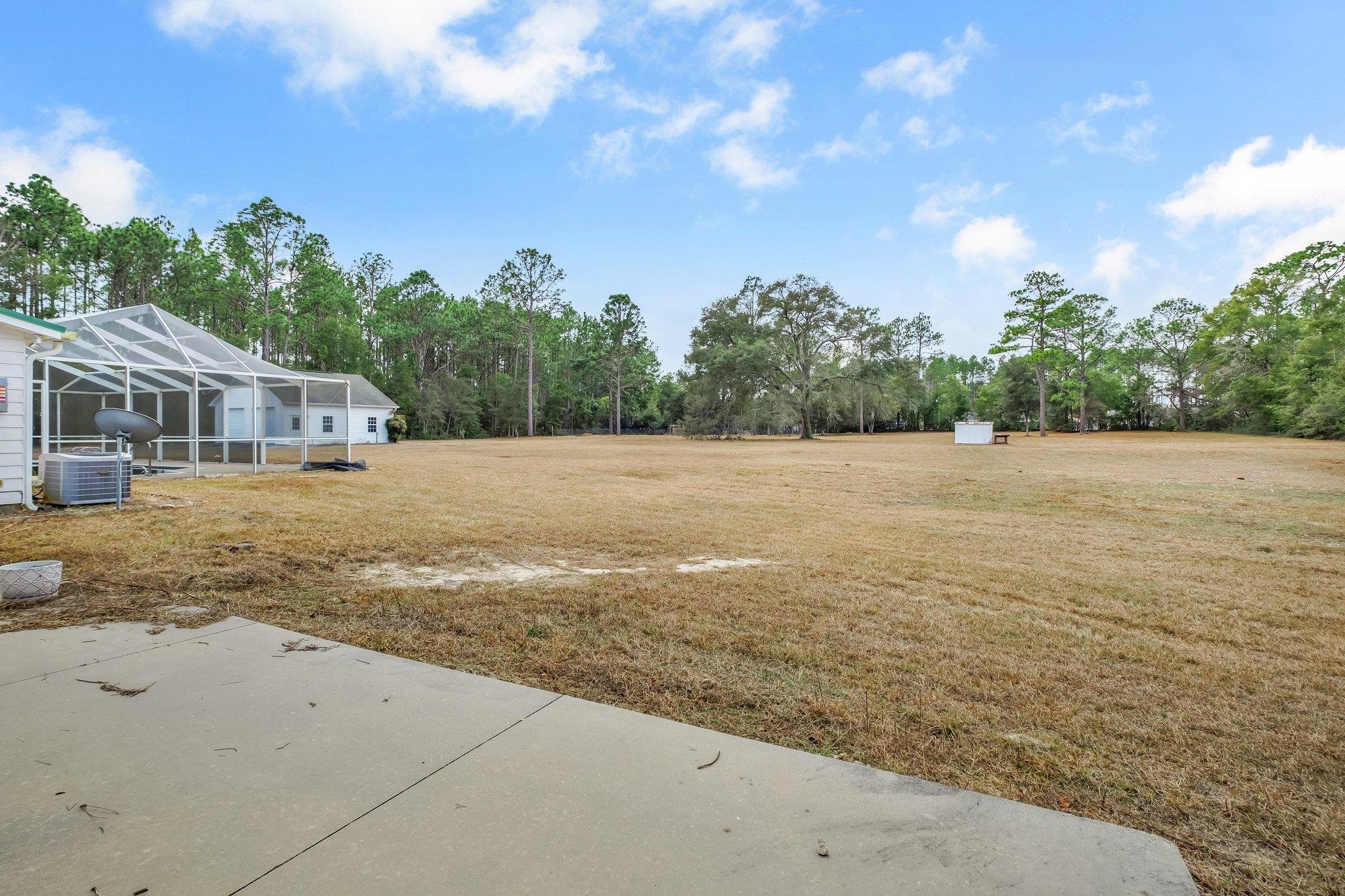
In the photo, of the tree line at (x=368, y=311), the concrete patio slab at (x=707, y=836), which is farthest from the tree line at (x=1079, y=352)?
the concrete patio slab at (x=707, y=836)

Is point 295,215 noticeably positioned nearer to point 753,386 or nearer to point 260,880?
point 753,386

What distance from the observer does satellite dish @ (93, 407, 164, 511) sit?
8000 mm

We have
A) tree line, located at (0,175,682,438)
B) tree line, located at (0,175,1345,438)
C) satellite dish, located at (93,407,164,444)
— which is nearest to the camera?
satellite dish, located at (93,407,164,444)

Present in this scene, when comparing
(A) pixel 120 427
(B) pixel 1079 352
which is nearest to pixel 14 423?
(A) pixel 120 427

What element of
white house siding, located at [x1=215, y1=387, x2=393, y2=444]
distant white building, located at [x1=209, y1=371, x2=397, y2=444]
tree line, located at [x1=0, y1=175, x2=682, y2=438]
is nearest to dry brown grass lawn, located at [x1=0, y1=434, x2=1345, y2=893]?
white house siding, located at [x1=215, y1=387, x2=393, y2=444]

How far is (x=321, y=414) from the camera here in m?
30.5

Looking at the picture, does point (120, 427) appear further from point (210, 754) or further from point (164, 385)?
point (164, 385)

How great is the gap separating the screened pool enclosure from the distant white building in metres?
0.22

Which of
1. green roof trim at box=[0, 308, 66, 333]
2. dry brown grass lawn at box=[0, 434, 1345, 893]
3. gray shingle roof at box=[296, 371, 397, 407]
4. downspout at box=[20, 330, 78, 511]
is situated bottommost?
dry brown grass lawn at box=[0, 434, 1345, 893]

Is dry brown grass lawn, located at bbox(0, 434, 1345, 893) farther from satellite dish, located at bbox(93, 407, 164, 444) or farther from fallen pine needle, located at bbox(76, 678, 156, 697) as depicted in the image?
satellite dish, located at bbox(93, 407, 164, 444)

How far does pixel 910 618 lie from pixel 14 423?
423 inches

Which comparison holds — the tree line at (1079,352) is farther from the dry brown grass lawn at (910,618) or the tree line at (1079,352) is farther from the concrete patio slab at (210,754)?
the concrete patio slab at (210,754)

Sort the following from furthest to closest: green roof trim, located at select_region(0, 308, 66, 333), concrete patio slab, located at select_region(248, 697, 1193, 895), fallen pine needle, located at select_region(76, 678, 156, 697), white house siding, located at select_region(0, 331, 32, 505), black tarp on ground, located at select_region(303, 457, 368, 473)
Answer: black tarp on ground, located at select_region(303, 457, 368, 473) < white house siding, located at select_region(0, 331, 32, 505) < green roof trim, located at select_region(0, 308, 66, 333) < fallen pine needle, located at select_region(76, 678, 156, 697) < concrete patio slab, located at select_region(248, 697, 1193, 895)

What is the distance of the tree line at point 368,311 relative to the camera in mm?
30812
